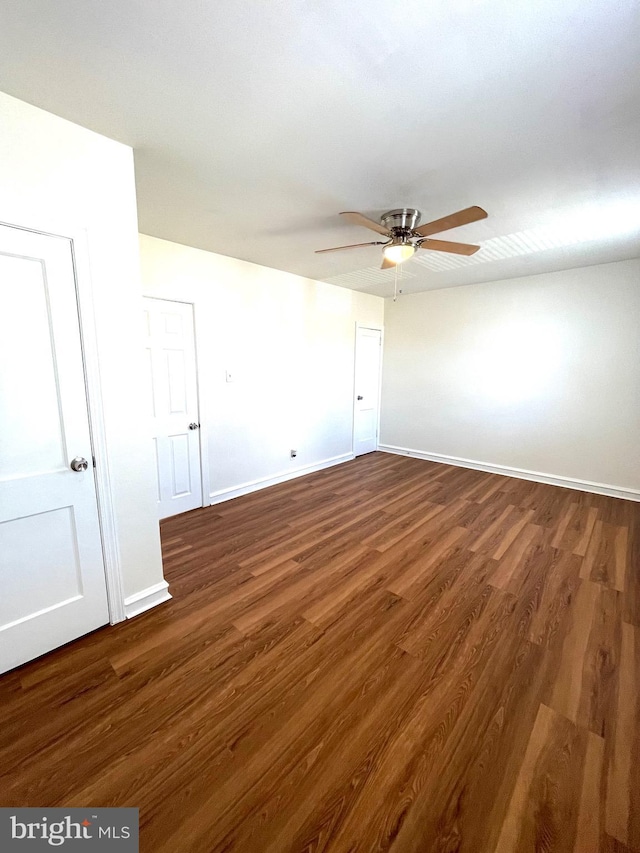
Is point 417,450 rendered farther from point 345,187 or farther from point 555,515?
point 345,187

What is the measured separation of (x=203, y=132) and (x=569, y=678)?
10.6ft

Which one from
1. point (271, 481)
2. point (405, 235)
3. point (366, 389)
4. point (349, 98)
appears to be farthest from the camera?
point (366, 389)

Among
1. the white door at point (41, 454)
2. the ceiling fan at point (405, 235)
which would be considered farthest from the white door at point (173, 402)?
the ceiling fan at point (405, 235)

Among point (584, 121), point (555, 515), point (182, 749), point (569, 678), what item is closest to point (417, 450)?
point (555, 515)

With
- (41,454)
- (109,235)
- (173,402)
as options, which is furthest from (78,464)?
(173,402)

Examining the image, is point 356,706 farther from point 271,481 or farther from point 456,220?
point 271,481

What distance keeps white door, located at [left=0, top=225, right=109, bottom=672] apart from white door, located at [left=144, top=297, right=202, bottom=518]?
4.38 feet

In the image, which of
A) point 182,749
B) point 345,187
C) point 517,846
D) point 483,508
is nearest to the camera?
point 517,846

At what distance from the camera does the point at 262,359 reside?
155 inches

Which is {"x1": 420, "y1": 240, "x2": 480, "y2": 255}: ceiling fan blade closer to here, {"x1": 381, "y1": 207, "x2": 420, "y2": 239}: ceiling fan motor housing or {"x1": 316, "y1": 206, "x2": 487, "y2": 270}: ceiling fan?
{"x1": 316, "y1": 206, "x2": 487, "y2": 270}: ceiling fan

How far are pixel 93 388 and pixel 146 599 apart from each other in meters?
1.31

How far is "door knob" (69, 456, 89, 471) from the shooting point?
1.72 m

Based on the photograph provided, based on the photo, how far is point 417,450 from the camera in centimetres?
548

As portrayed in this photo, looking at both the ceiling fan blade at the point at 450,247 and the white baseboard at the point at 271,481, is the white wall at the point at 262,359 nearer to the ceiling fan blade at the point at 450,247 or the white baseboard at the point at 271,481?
the white baseboard at the point at 271,481
